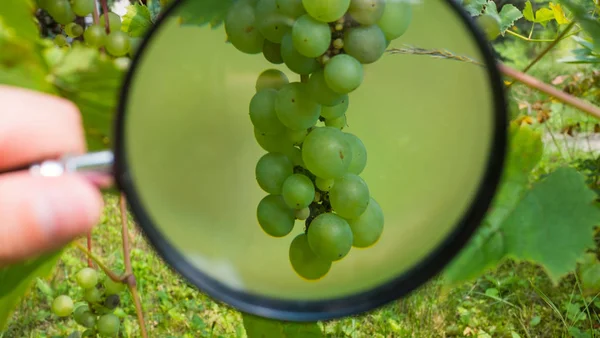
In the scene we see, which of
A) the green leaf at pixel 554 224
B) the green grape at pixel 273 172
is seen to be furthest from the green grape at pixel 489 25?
the green grape at pixel 273 172

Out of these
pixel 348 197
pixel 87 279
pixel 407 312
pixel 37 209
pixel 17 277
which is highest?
pixel 37 209

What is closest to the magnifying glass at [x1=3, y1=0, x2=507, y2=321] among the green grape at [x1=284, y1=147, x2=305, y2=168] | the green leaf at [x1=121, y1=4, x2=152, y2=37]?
the green grape at [x1=284, y1=147, x2=305, y2=168]

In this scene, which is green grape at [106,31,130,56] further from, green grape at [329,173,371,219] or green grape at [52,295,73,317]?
green grape at [52,295,73,317]

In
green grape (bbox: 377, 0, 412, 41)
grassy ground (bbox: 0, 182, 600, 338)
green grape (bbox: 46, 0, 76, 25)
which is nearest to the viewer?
green grape (bbox: 377, 0, 412, 41)

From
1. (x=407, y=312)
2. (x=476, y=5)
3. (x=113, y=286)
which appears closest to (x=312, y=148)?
(x=476, y=5)

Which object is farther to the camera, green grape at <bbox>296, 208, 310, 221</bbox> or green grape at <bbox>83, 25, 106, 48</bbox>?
green grape at <bbox>83, 25, 106, 48</bbox>

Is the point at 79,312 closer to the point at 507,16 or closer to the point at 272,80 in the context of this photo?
the point at 272,80

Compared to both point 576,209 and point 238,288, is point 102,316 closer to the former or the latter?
point 238,288

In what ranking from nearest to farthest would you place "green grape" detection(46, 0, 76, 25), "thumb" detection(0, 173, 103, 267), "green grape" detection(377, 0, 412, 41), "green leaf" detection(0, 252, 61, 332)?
"thumb" detection(0, 173, 103, 267)
"green grape" detection(377, 0, 412, 41)
"green leaf" detection(0, 252, 61, 332)
"green grape" detection(46, 0, 76, 25)
